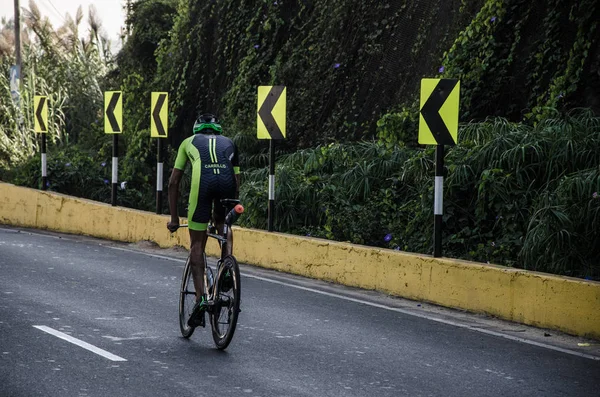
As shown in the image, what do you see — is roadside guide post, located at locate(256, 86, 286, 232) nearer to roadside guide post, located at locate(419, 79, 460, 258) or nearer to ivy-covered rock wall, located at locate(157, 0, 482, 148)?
roadside guide post, located at locate(419, 79, 460, 258)

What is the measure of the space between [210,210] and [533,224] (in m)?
4.91

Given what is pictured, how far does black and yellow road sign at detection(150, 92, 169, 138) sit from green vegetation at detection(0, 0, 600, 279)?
1848 mm

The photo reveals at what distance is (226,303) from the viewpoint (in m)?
8.77

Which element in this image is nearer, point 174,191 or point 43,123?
point 174,191

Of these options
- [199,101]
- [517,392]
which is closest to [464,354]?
[517,392]

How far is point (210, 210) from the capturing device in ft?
29.6

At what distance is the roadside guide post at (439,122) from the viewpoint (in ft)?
39.4

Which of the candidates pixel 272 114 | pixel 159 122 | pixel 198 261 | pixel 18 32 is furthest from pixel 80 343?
pixel 18 32

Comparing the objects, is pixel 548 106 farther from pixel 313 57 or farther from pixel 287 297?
pixel 313 57

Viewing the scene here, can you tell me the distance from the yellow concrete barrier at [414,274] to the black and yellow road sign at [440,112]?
134cm

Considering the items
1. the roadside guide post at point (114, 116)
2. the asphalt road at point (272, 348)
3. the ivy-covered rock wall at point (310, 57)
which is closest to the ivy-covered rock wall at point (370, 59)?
the ivy-covered rock wall at point (310, 57)

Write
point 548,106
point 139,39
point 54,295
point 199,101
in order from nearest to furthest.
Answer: point 54,295
point 548,106
point 199,101
point 139,39

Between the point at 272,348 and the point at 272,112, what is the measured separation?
6.87 meters

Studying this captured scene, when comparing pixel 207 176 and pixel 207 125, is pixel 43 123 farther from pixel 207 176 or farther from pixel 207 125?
pixel 207 176
